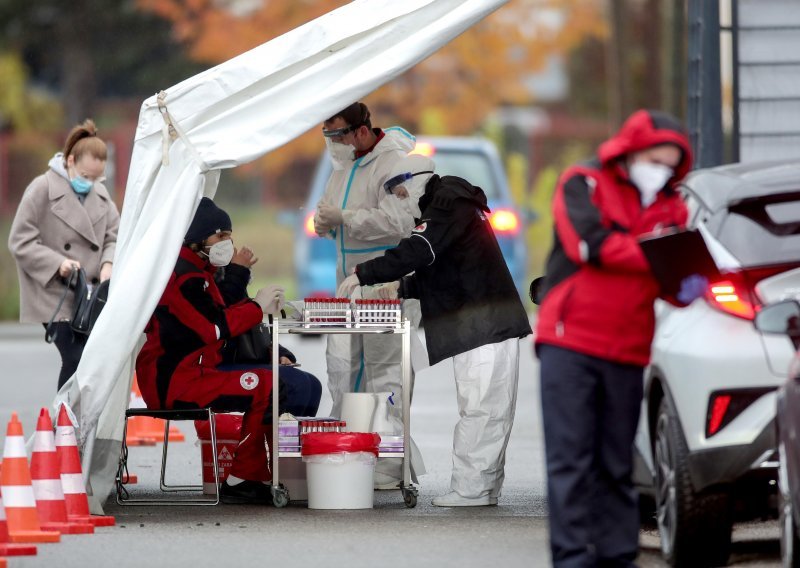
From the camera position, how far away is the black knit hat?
9.83 meters

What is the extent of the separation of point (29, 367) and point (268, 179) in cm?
1633

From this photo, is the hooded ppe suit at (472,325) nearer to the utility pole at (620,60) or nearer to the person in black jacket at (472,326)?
the person in black jacket at (472,326)

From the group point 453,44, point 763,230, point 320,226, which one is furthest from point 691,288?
point 453,44

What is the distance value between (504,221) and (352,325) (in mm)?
10103

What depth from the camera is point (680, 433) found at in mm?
7426

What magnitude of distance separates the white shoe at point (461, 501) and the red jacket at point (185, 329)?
1328 millimetres

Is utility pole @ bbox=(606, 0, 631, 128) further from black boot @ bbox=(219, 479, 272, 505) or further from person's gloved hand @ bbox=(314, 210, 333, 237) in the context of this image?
black boot @ bbox=(219, 479, 272, 505)

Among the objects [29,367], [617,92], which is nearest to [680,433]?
[29,367]

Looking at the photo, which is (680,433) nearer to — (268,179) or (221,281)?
(221,281)

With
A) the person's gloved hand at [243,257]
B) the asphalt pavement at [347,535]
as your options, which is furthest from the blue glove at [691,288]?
the person's gloved hand at [243,257]

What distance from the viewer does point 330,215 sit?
10.6 metres

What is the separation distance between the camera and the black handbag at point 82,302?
10.5 m

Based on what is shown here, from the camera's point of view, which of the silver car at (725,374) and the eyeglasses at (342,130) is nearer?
the silver car at (725,374)

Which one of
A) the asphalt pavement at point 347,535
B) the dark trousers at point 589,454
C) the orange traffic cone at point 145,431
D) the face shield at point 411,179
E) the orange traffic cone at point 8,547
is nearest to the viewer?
the dark trousers at point 589,454
